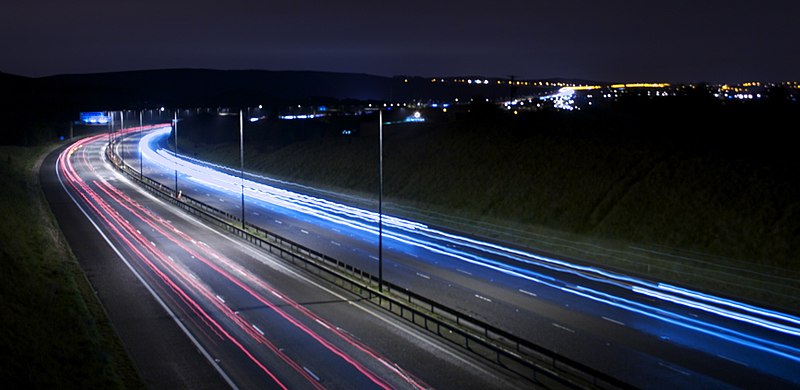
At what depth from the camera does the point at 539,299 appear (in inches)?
1000

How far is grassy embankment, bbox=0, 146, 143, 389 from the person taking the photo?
16281 mm

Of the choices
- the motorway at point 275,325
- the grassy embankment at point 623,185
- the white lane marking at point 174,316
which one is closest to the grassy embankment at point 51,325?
the motorway at point 275,325

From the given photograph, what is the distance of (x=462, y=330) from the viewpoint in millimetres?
20031

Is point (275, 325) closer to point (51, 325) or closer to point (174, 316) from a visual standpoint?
point (174, 316)

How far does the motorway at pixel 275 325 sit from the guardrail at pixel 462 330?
51 centimetres

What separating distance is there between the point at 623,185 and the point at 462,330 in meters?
26.2

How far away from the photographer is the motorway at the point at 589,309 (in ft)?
59.8

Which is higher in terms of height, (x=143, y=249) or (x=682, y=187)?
(x=682, y=187)

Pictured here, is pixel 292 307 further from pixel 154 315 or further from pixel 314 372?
pixel 314 372

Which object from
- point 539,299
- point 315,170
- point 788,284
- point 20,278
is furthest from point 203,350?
point 315,170

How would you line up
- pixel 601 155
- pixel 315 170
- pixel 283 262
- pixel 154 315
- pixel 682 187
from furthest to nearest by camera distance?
pixel 315 170
pixel 601 155
pixel 682 187
pixel 283 262
pixel 154 315

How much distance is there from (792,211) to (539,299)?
15.8 meters

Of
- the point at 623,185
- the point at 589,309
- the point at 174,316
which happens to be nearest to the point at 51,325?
the point at 174,316

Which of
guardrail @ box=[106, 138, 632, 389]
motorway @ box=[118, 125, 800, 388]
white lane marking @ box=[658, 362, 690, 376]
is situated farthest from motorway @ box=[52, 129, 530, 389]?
white lane marking @ box=[658, 362, 690, 376]
